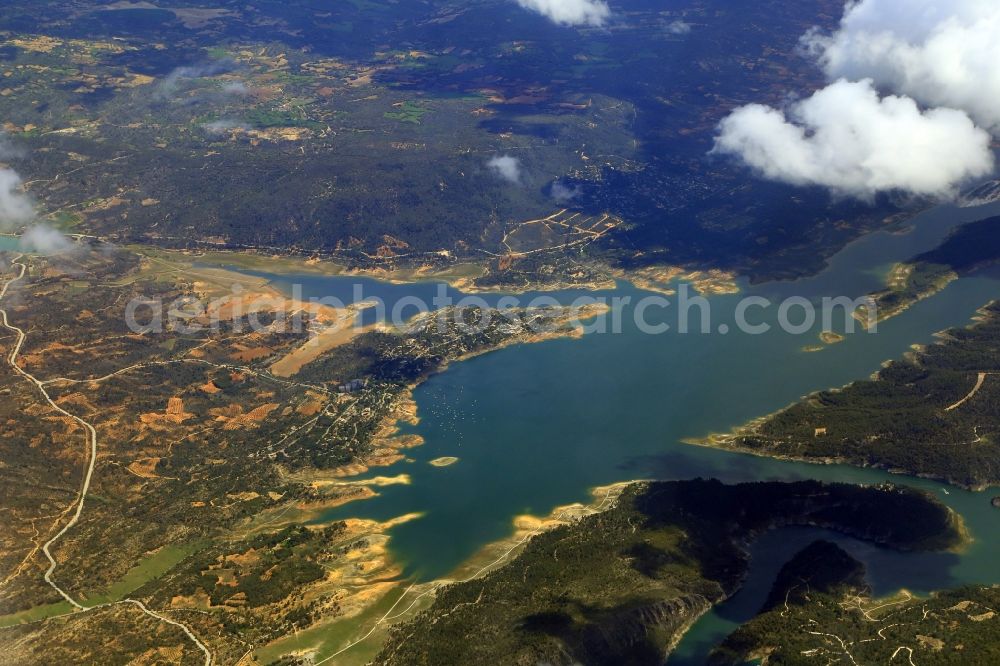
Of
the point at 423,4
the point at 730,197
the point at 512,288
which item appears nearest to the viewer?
the point at 512,288

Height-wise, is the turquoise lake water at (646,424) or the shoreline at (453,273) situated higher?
the shoreline at (453,273)

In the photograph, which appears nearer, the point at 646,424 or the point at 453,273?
the point at 646,424

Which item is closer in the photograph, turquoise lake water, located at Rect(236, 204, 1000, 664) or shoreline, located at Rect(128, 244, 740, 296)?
turquoise lake water, located at Rect(236, 204, 1000, 664)

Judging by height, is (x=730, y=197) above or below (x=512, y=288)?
above

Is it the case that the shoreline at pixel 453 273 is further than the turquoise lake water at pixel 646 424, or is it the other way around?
the shoreline at pixel 453 273

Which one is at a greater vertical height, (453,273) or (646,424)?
(453,273)

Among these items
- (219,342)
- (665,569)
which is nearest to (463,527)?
(665,569)

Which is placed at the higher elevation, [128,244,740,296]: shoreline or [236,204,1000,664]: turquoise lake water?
[128,244,740,296]: shoreline

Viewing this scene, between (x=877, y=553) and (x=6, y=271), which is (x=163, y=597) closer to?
(x=877, y=553)
